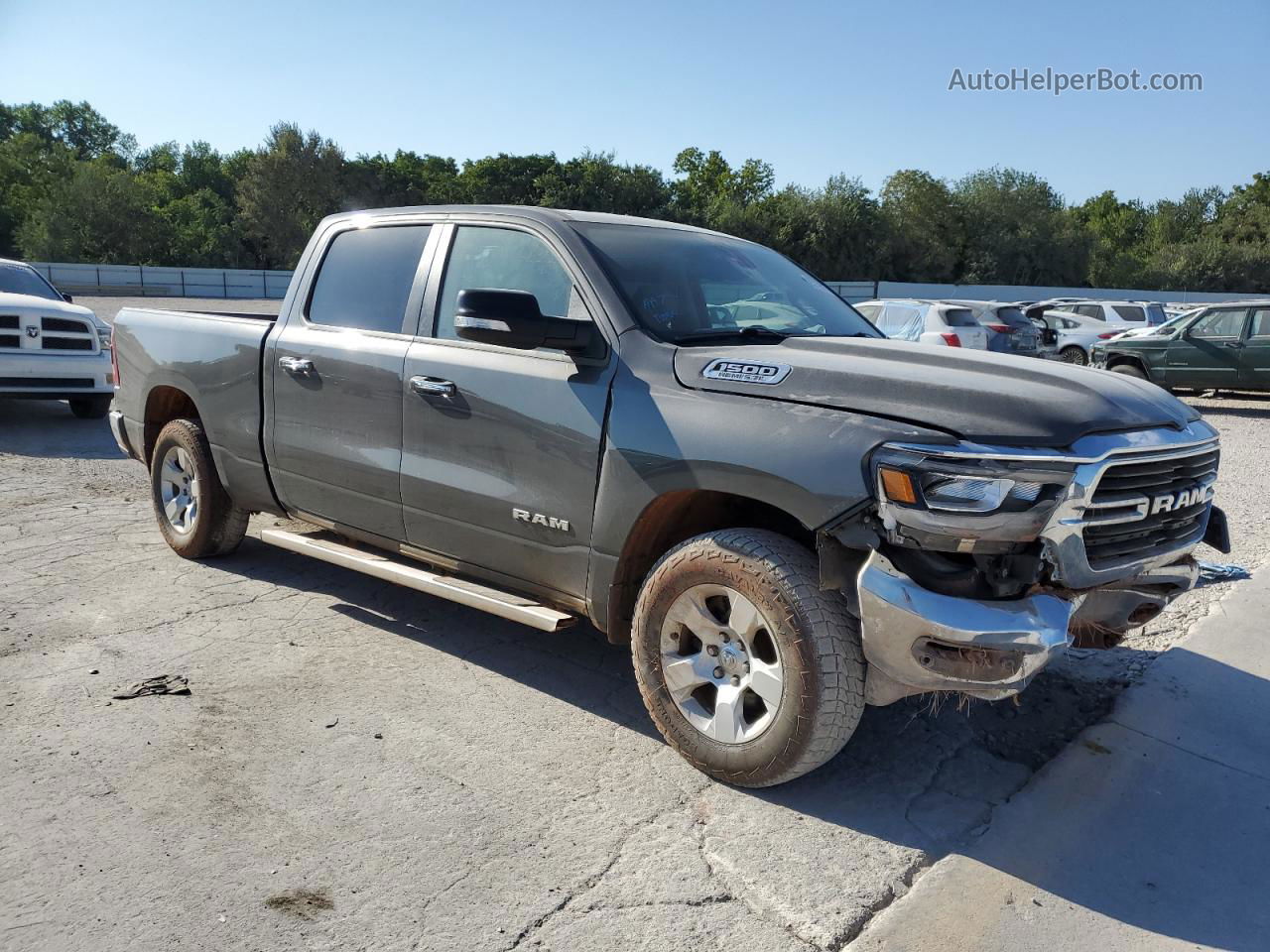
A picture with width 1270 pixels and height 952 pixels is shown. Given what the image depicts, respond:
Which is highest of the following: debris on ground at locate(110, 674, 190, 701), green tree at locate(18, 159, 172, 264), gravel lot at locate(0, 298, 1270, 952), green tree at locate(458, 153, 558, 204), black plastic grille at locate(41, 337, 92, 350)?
green tree at locate(458, 153, 558, 204)

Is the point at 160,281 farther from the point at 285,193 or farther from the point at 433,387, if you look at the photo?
the point at 433,387

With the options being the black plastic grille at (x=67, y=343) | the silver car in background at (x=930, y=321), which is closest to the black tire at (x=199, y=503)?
the black plastic grille at (x=67, y=343)

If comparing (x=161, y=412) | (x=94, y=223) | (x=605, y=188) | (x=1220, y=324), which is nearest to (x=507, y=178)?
(x=605, y=188)

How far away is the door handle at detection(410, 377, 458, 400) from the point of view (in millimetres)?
4070

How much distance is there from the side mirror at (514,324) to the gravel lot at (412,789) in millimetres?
1464

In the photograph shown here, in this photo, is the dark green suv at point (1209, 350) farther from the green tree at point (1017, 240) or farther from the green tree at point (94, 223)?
the green tree at point (94, 223)

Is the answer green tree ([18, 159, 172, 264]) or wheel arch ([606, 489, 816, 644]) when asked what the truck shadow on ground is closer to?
wheel arch ([606, 489, 816, 644])

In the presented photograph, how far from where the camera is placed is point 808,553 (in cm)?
325

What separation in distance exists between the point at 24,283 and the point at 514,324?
9.85m

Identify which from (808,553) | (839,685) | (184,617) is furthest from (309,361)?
(839,685)

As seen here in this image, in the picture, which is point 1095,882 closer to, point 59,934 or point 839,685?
point 839,685

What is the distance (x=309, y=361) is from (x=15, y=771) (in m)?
2.13

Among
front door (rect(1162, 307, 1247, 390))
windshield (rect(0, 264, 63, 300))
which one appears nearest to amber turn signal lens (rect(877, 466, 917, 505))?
windshield (rect(0, 264, 63, 300))

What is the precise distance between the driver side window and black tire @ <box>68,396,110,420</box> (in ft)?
27.5
